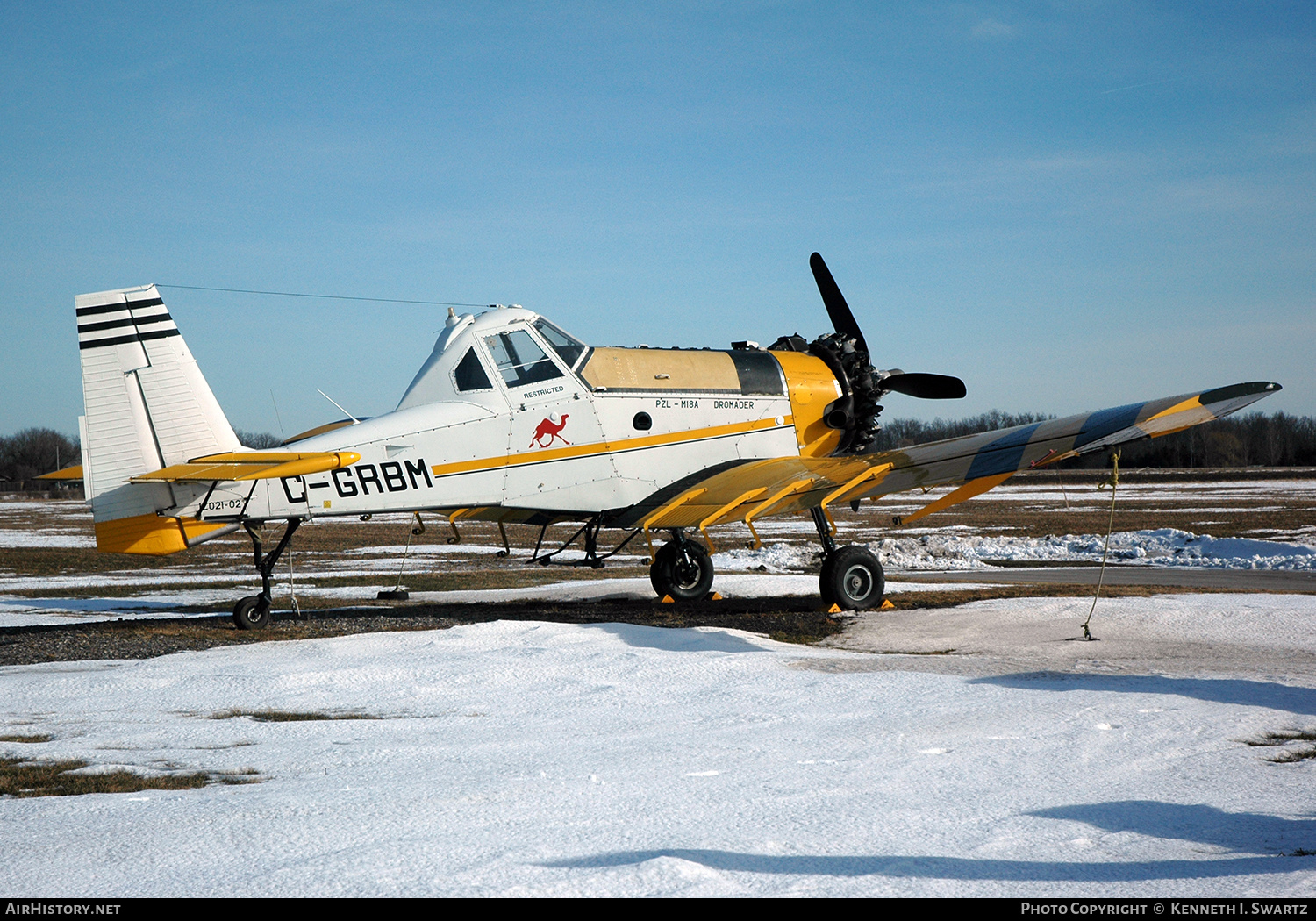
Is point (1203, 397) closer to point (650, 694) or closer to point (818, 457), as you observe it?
point (818, 457)

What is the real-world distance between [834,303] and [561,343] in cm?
484

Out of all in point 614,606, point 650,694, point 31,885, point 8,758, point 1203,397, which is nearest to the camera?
point 31,885

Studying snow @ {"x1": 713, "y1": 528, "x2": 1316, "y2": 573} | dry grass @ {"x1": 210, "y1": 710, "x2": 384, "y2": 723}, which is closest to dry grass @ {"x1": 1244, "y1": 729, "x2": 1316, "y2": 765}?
dry grass @ {"x1": 210, "y1": 710, "x2": 384, "y2": 723}

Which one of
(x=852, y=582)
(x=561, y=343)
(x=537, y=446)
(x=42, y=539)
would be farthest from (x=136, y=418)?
(x=42, y=539)

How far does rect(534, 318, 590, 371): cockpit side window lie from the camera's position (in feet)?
39.3

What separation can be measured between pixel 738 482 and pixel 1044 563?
38.5ft

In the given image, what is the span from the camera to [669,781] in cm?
488

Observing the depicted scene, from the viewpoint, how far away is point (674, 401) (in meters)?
12.5

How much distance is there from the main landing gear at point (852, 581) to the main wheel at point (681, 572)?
2.49 metres

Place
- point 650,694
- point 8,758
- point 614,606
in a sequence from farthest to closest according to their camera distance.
A: point 614,606
point 650,694
point 8,758

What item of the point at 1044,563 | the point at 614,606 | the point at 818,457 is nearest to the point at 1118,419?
the point at 818,457

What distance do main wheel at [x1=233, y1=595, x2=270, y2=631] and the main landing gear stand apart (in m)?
6.42

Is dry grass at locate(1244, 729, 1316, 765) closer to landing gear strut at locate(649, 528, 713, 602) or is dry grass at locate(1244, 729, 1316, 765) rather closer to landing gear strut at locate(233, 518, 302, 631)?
landing gear strut at locate(649, 528, 713, 602)

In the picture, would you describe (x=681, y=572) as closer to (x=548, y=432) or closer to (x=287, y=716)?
A: (x=548, y=432)
